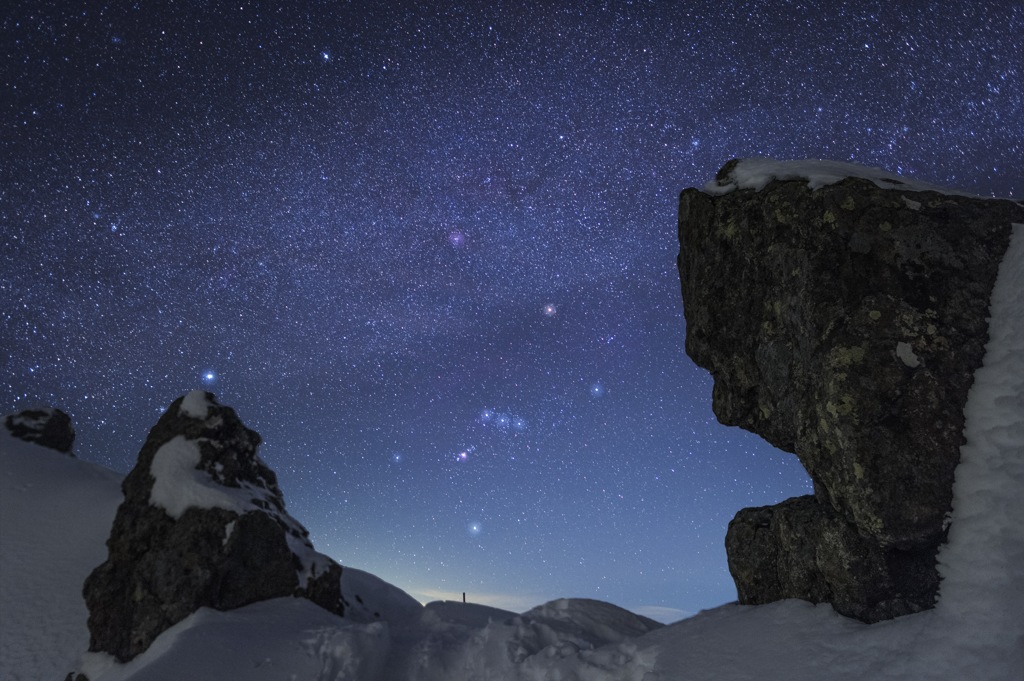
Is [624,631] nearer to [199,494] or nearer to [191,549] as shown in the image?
[191,549]

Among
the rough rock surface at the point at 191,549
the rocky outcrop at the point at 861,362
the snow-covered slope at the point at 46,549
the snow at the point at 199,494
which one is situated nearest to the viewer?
the rocky outcrop at the point at 861,362

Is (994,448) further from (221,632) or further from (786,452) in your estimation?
(221,632)

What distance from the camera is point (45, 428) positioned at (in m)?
37.6

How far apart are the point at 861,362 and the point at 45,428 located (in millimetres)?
45649

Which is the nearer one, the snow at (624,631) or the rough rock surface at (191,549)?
the snow at (624,631)

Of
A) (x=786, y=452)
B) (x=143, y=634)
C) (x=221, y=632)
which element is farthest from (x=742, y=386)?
(x=143, y=634)

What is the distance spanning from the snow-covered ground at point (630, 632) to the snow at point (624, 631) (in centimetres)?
2

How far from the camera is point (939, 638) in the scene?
6.66 m

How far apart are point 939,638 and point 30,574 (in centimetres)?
2918

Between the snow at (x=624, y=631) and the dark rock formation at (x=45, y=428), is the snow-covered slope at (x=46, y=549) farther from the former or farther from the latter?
the dark rock formation at (x=45, y=428)

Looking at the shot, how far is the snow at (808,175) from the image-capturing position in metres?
9.11

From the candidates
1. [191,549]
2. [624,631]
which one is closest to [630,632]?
[624,631]

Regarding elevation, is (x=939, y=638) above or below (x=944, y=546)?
below

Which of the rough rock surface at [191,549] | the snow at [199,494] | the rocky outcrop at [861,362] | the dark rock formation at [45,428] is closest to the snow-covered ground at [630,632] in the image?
the rocky outcrop at [861,362]
